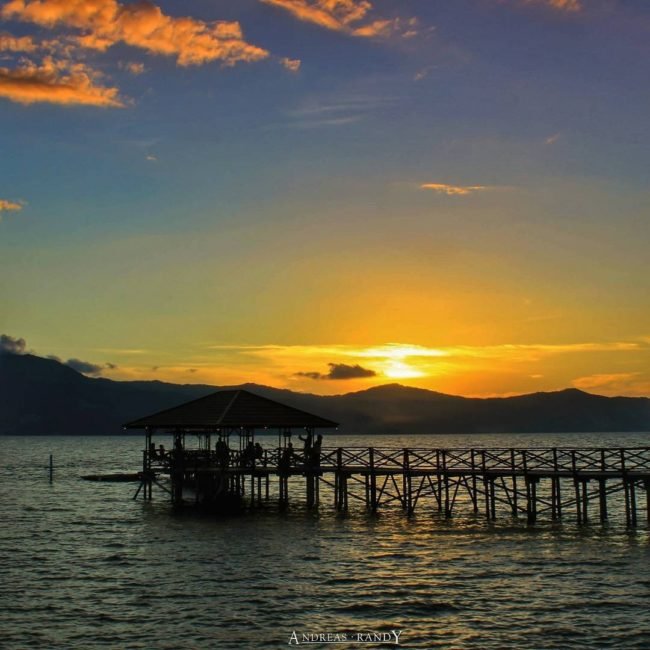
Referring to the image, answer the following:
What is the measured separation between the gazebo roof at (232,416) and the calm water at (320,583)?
222 inches

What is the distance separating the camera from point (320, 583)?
30.2 meters

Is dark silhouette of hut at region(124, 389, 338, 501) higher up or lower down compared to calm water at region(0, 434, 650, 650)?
higher up

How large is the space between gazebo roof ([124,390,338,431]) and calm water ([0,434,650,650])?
5627 mm

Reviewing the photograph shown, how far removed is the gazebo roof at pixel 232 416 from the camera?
49.8 m

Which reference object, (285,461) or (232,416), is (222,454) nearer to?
(232,416)

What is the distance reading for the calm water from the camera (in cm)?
2408

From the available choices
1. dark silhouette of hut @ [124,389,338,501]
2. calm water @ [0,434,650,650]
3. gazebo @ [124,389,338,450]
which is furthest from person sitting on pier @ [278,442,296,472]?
calm water @ [0,434,650,650]

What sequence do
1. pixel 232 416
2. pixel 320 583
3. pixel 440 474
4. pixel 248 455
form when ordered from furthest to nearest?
pixel 248 455 < pixel 232 416 < pixel 440 474 < pixel 320 583

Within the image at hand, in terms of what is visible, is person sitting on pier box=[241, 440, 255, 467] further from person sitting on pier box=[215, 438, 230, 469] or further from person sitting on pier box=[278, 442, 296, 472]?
person sitting on pier box=[278, 442, 296, 472]

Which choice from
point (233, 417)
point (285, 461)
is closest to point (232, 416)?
point (233, 417)

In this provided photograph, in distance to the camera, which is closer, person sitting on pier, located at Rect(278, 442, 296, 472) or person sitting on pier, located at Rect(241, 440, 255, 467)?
person sitting on pier, located at Rect(278, 442, 296, 472)

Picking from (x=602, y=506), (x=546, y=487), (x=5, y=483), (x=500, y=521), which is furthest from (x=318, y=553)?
(x=5, y=483)

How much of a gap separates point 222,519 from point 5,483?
52511mm

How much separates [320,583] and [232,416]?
2122 centimetres
